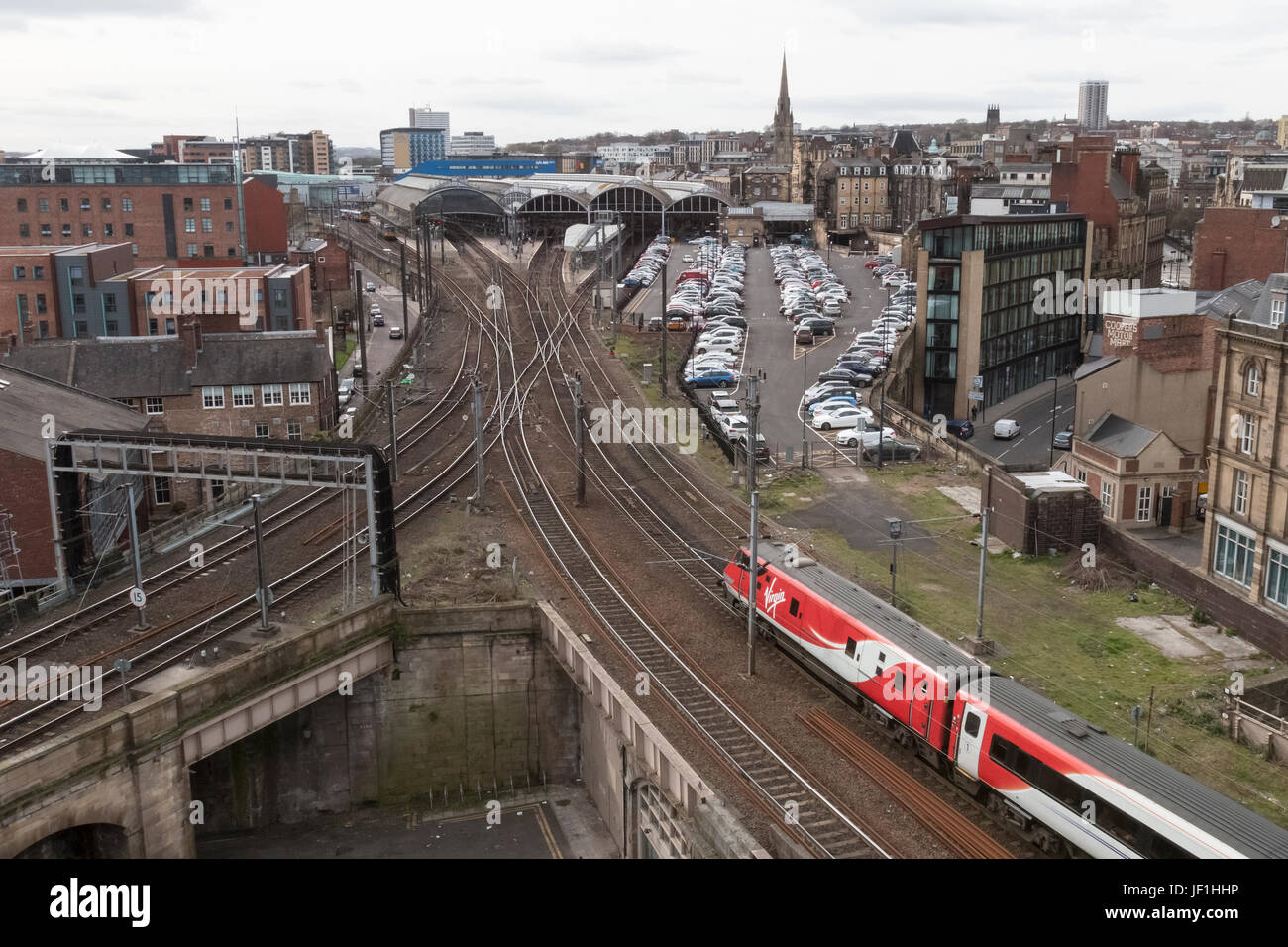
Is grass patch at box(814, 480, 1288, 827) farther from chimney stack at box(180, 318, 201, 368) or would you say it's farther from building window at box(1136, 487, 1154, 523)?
chimney stack at box(180, 318, 201, 368)

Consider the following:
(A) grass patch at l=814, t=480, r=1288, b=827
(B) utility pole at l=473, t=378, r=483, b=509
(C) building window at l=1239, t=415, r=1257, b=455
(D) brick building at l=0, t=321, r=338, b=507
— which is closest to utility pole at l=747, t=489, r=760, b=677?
(A) grass patch at l=814, t=480, r=1288, b=827

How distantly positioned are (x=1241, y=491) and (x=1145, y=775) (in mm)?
17054

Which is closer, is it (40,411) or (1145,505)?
(40,411)

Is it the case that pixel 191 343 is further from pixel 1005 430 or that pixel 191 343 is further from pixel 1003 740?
pixel 1003 740

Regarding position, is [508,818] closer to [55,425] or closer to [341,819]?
[341,819]

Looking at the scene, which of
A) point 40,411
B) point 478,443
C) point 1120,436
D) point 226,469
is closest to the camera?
point 226,469

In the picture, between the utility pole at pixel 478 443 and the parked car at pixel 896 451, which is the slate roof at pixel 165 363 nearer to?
→ the utility pole at pixel 478 443

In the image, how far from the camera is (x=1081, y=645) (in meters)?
30.5

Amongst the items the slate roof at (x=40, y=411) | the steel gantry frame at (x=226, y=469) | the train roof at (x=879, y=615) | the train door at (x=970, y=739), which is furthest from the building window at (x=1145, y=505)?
the slate roof at (x=40, y=411)

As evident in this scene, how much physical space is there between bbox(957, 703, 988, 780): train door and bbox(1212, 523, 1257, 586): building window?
15.0 m

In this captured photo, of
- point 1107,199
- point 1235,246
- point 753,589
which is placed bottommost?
point 753,589

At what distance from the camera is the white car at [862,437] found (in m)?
49.1

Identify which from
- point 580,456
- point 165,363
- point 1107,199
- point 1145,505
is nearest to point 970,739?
point 580,456

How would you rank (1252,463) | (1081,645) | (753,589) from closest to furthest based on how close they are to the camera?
1. (753,589)
2. (1081,645)
3. (1252,463)
